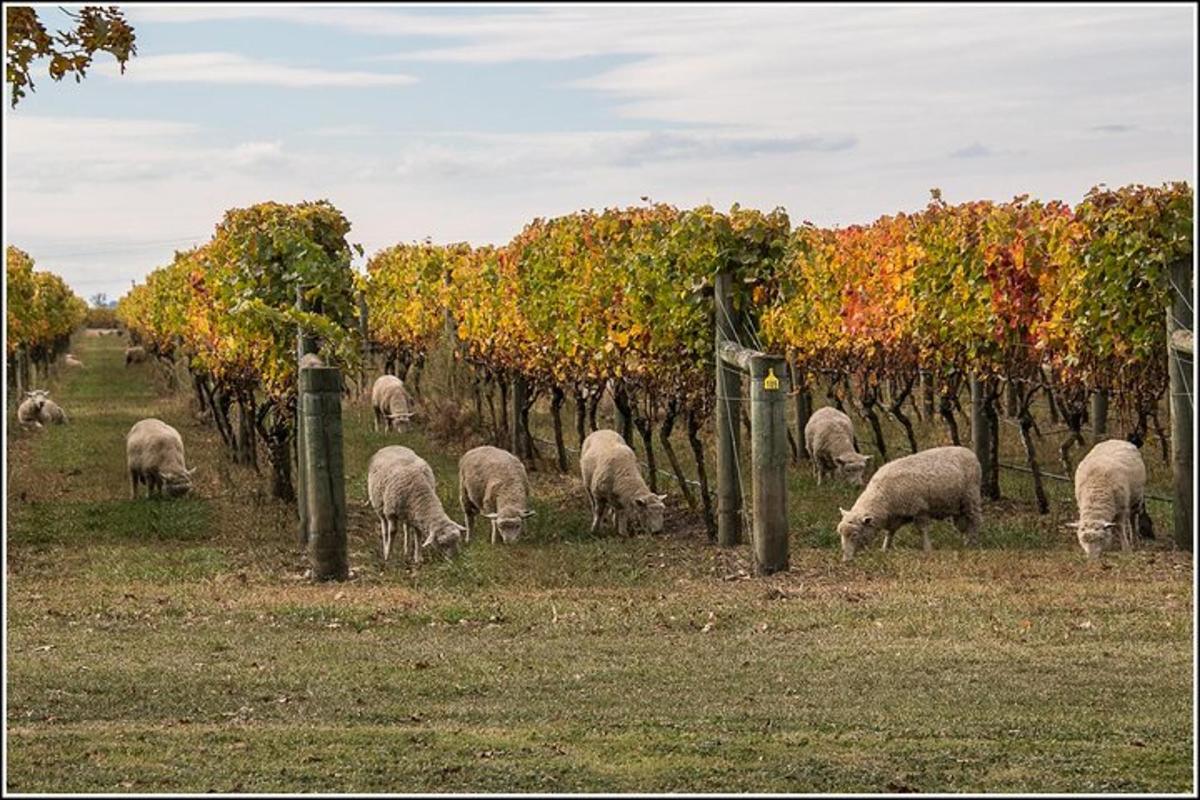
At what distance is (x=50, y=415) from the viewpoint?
43469 mm

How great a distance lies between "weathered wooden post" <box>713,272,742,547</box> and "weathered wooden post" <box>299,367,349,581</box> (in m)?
4.63

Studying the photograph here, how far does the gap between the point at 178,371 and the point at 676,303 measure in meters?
30.4

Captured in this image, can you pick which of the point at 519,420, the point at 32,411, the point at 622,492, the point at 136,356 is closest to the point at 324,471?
the point at 622,492

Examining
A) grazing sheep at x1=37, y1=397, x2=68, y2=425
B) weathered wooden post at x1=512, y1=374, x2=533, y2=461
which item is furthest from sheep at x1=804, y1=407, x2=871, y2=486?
grazing sheep at x1=37, y1=397, x2=68, y2=425

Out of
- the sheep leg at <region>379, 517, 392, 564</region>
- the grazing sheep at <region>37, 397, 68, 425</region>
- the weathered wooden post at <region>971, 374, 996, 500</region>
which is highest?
the grazing sheep at <region>37, 397, 68, 425</region>

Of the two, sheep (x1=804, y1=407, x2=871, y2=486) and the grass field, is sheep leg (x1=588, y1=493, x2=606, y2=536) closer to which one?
the grass field

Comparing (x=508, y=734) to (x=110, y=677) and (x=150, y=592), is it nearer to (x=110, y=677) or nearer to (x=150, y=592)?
(x=110, y=677)

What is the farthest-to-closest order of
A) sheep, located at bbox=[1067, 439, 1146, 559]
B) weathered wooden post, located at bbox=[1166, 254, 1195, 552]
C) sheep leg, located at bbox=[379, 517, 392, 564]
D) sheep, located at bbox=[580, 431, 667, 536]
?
sheep, located at bbox=[580, 431, 667, 536]
sheep leg, located at bbox=[379, 517, 392, 564]
weathered wooden post, located at bbox=[1166, 254, 1195, 552]
sheep, located at bbox=[1067, 439, 1146, 559]

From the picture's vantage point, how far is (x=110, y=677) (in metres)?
12.0

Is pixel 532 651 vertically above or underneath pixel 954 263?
underneath

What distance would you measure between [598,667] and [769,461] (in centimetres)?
573

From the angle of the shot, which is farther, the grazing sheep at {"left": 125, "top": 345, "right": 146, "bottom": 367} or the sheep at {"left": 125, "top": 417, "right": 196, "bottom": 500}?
the grazing sheep at {"left": 125, "top": 345, "right": 146, "bottom": 367}

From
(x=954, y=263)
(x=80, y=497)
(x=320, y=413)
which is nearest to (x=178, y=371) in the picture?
(x=80, y=497)

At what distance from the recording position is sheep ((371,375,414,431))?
39250 millimetres
